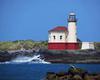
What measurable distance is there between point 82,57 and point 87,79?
32941 mm

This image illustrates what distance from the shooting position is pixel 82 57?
53.2m

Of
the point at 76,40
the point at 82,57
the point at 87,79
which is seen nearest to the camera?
the point at 87,79

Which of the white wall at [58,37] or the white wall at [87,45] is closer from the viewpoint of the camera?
the white wall at [58,37]

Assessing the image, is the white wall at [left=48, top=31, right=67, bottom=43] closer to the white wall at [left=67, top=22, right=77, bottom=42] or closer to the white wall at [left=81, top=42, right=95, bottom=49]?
the white wall at [left=67, top=22, right=77, bottom=42]

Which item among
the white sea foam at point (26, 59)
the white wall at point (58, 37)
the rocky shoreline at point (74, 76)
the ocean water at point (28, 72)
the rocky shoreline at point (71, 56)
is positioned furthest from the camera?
the white wall at point (58, 37)

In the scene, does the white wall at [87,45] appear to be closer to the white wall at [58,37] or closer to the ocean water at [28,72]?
the white wall at [58,37]

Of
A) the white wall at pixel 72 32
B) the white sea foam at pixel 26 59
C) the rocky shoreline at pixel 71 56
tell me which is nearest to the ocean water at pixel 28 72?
the rocky shoreline at pixel 71 56

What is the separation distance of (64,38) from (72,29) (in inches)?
83.1

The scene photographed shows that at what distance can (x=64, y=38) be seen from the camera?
5791 centimetres

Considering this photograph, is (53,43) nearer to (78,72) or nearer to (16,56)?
(16,56)

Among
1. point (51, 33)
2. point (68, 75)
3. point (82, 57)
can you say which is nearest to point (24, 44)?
point (51, 33)

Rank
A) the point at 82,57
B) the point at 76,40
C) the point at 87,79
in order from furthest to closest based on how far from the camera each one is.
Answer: the point at 76,40, the point at 82,57, the point at 87,79

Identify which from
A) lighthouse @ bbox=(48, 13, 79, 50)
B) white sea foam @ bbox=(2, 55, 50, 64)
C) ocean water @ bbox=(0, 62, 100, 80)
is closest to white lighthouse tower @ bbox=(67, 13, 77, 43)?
lighthouse @ bbox=(48, 13, 79, 50)

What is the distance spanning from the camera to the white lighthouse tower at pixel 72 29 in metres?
55.4
